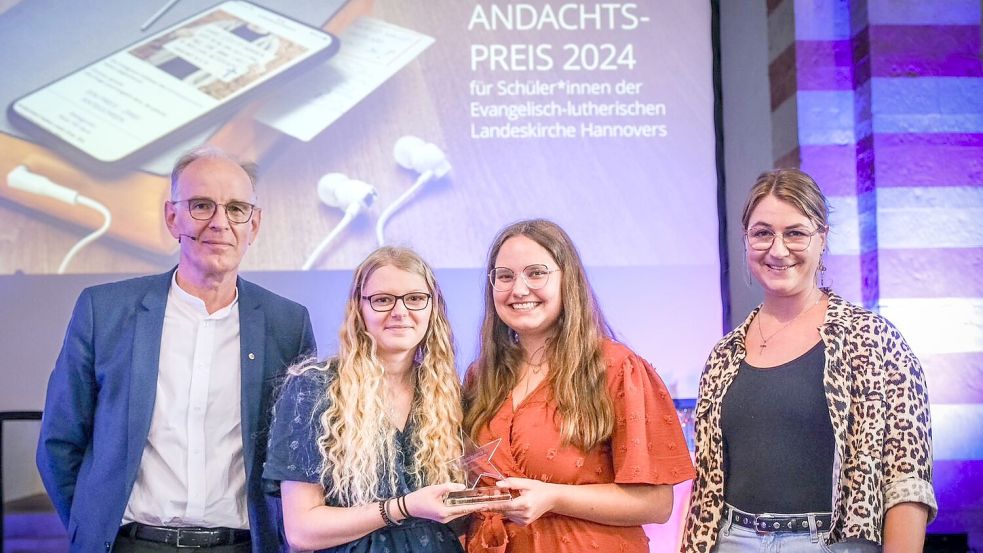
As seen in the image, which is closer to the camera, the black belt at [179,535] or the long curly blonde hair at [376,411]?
the long curly blonde hair at [376,411]

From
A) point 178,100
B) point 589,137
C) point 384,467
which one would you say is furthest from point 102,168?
point 384,467

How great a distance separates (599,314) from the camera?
2449 millimetres

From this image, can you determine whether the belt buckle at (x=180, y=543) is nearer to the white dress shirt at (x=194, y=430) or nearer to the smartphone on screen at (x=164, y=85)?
the white dress shirt at (x=194, y=430)

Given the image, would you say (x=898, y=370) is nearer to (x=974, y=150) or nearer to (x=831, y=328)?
(x=831, y=328)

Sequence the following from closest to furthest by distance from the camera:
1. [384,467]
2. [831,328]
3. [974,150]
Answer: [384,467], [831,328], [974,150]

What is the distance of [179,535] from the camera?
2.43m

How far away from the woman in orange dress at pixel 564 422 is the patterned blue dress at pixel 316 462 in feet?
0.56

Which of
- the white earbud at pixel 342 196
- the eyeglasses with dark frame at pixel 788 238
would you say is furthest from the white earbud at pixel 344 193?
the eyeglasses with dark frame at pixel 788 238

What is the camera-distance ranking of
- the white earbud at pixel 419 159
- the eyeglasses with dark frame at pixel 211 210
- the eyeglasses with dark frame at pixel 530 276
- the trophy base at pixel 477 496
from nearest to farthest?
the trophy base at pixel 477 496
the eyeglasses with dark frame at pixel 530 276
the eyeglasses with dark frame at pixel 211 210
the white earbud at pixel 419 159

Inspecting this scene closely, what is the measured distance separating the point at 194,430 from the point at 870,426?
1.86 meters

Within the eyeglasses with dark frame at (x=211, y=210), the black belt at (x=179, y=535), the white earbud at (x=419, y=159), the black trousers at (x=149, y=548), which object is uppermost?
the white earbud at (x=419, y=159)

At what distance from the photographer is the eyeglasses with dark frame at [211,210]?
2.61 m

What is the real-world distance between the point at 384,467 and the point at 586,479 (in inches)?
20.1

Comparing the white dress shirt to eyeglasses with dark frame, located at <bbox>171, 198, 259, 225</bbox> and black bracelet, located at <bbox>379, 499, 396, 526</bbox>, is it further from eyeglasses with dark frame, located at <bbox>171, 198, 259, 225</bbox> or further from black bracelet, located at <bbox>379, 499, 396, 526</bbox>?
black bracelet, located at <bbox>379, 499, 396, 526</bbox>
